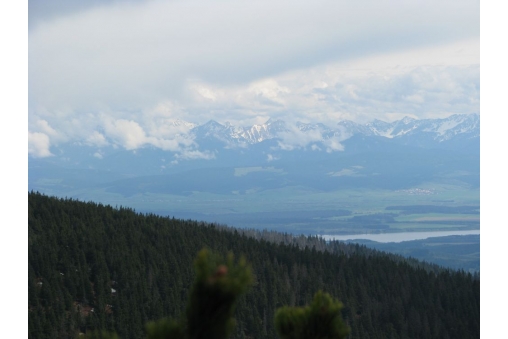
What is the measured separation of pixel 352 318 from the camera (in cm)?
6869

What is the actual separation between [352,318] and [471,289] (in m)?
15.7

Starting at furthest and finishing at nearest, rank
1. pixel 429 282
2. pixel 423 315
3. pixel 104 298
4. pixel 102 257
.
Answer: pixel 429 282
pixel 423 315
pixel 102 257
pixel 104 298

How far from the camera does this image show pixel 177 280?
216 ft

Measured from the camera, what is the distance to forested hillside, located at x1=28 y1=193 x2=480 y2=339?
5944 cm

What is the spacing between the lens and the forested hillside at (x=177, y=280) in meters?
59.4

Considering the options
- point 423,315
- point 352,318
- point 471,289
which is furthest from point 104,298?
point 471,289

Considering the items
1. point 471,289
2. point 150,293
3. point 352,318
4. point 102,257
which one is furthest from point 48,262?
point 471,289
